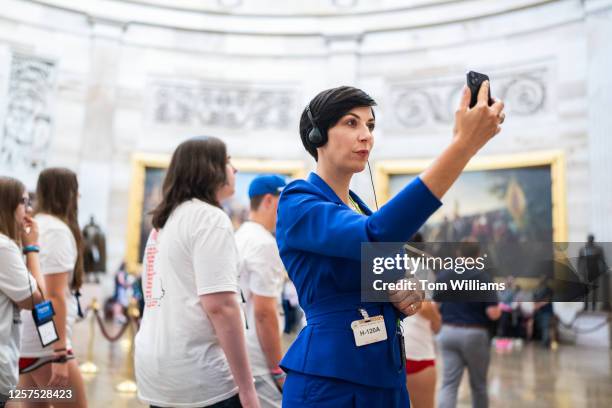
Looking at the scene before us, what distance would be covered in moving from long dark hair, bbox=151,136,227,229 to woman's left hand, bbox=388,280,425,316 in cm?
114

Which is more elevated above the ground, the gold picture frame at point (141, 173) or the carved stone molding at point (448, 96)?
the carved stone molding at point (448, 96)

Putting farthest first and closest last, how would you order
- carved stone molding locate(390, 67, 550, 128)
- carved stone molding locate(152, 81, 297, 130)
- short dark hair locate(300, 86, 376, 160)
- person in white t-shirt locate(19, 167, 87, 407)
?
carved stone molding locate(152, 81, 297, 130) < carved stone molding locate(390, 67, 550, 128) < person in white t-shirt locate(19, 167, 87, 407) < short dark hair locate(300, 86, 376, 160)

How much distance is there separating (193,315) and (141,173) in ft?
43.8

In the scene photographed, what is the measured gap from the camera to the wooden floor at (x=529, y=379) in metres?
5.69

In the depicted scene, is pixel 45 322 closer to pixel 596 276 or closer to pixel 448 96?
pixel 596 276

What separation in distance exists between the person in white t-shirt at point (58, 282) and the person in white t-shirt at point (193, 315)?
1106mm

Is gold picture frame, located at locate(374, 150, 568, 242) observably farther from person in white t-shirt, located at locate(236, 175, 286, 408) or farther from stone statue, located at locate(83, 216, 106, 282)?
person in white t-shirt, located at locate(236, 175, 286, 408)

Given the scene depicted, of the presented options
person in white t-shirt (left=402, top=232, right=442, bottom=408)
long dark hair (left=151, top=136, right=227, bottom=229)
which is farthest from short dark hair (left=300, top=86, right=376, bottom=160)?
person in white t-shirt (left=402, top=232, right=442, bottom=408)

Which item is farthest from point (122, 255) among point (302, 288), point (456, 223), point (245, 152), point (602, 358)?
point (302, 288)

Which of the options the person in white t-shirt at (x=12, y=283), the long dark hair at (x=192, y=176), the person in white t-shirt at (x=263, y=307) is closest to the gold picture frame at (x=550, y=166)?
the person in white t-shirt at (x=263, y=307)

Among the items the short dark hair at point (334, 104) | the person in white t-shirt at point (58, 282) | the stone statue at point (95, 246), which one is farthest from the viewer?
the stone statue at point (95, 246)

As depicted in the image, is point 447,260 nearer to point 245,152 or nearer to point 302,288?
point 302,288

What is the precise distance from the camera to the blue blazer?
4.29 feet

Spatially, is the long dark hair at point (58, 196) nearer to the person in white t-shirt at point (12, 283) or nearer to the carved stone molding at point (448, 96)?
the person in white t-shirt at point (12, 283)
